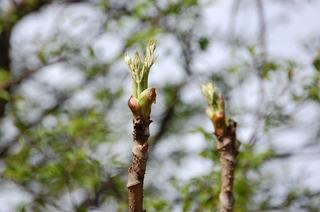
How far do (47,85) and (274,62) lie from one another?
1791 mm

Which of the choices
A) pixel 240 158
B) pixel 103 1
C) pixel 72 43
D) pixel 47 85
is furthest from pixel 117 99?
pixel 240 158

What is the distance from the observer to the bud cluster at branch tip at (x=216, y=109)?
1230mm

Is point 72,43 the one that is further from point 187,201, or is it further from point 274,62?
point 187,201

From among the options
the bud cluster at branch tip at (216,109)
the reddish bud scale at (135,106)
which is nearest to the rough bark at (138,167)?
the reddish bud scale at (135,106)

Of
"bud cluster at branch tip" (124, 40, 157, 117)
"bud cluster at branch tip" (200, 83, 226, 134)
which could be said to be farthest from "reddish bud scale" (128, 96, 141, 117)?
"bud cluster at branch tip" (200, 83, 226, 134)

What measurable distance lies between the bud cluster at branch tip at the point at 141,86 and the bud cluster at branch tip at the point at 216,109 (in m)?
0.33

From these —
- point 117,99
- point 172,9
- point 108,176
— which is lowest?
point 108,176

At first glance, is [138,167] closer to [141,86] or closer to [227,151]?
[141,86]

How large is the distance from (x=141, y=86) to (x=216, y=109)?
1.15 ft

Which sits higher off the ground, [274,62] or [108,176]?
[274,62]

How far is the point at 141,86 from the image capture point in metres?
0.93

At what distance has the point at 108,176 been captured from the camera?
2.07m

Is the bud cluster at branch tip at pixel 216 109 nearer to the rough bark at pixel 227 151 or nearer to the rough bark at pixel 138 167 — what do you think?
the rough bark at pixel 227 151

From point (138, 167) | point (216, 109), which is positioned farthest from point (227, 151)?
point (138, 167)
